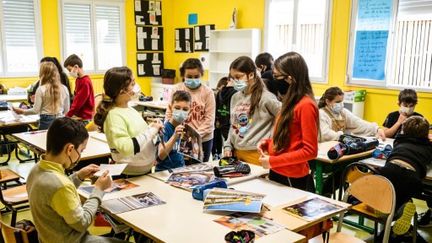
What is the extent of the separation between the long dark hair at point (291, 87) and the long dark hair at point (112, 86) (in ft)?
2.90

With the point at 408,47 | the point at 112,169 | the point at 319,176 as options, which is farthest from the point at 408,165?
the point at 408,47

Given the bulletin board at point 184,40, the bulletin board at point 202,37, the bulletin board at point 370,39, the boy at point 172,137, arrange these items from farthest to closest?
1. the bulletin board at point 184,40
2. the bulletin board at point 202,37
3. the bulletin board at point 370,39
4. the boy at point 172,137

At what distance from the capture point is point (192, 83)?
3.26m

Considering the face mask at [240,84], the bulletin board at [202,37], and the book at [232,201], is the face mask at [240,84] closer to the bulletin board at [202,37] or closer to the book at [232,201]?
the book at [232,201]

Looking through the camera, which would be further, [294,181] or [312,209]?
[294,181]

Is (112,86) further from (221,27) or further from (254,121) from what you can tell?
(221,27)

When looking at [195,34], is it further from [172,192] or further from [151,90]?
[172,192]

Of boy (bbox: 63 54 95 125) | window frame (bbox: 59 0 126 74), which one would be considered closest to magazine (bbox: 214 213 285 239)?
boy (bbox: 63 54 95 125)

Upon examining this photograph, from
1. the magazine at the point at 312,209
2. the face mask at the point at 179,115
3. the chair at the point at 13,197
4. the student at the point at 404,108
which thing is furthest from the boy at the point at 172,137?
the student at the point at 404,108

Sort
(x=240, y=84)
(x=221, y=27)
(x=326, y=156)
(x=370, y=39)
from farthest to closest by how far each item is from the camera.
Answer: (x=221, y=27), (x=370, y=39), (x=326, y=156), (x=240, y=84)

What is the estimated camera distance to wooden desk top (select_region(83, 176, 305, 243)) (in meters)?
1.63

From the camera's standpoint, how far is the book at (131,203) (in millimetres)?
1927

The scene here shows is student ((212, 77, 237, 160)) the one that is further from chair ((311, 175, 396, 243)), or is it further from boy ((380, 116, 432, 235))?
chair ((311, 175, 396, 243))

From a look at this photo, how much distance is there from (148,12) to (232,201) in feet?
24.4
